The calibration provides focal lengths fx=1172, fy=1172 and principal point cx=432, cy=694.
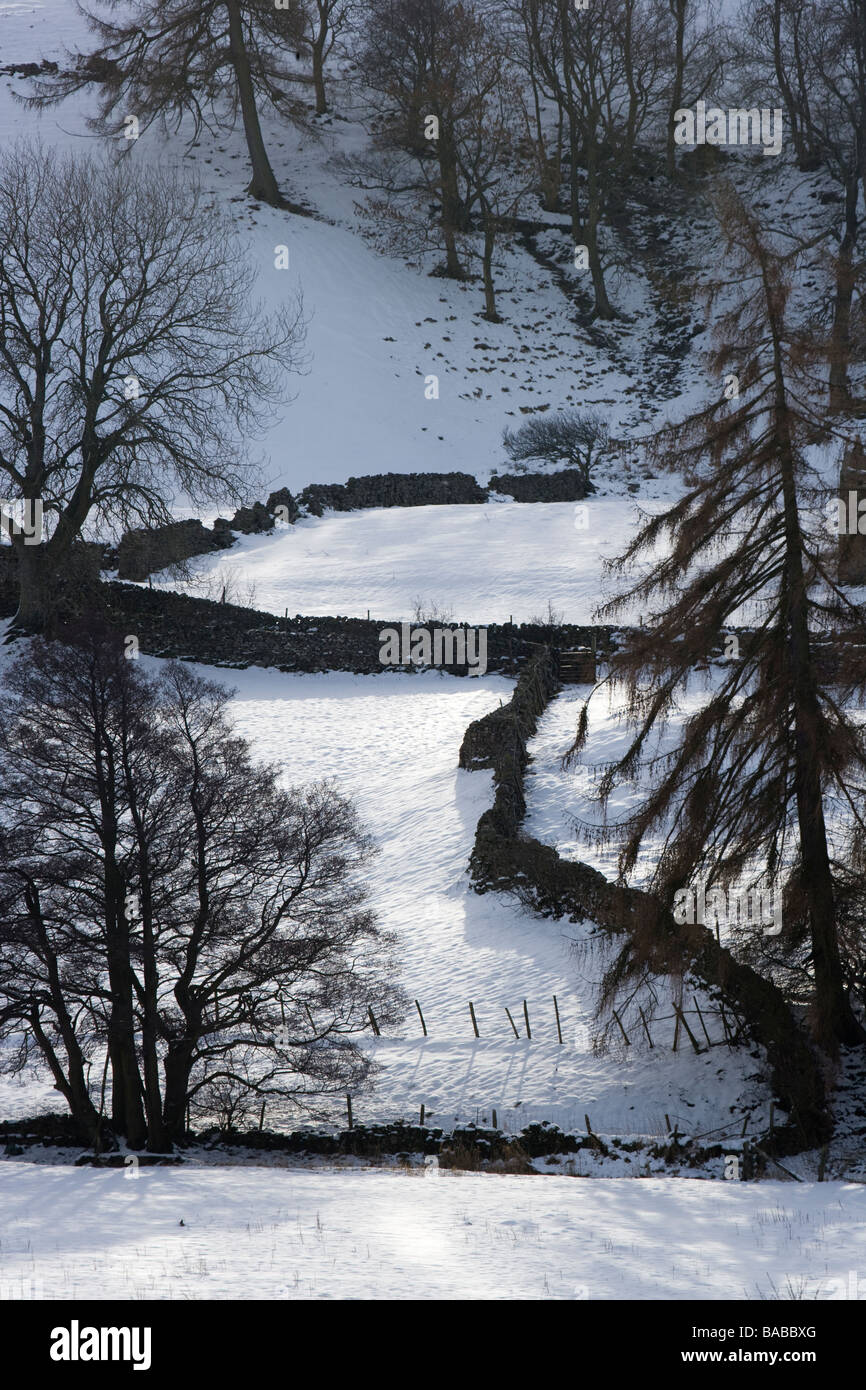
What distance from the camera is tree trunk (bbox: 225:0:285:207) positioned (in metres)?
44.2

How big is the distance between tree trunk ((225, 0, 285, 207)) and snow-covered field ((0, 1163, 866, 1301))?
42710 mm

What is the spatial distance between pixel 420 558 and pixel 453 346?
50.8 ft

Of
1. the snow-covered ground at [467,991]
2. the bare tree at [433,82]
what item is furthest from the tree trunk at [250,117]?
the snow-covered ground at [467,991]

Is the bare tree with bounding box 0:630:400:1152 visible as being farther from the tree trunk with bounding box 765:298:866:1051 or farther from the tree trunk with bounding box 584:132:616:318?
the tree trunk with bounding box 584:132:616:318

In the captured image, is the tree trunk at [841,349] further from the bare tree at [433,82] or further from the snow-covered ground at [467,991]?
the bare tree at [433,82]

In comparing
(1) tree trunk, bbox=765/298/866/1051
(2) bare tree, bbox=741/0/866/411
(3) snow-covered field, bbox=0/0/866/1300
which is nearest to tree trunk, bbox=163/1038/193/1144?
(3) snow-covered field, bbox=0/0/866/1300

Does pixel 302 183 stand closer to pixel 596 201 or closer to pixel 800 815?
pixel 596 201

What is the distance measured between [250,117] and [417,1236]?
45.6 meters

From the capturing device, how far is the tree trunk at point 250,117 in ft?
145

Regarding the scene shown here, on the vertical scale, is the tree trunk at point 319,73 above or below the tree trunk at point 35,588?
above

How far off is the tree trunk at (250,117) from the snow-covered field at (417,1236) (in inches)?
1682

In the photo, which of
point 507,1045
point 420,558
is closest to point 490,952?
point 507,1045

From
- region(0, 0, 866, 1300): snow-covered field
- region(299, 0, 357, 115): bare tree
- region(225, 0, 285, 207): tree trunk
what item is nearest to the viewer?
region(0, 0, 866, 1300): snow-covered field

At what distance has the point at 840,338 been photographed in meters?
13.2
